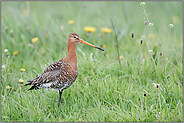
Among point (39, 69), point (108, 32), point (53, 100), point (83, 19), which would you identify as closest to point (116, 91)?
point (53, 100)

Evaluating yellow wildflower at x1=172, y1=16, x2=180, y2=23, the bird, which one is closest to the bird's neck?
the bird

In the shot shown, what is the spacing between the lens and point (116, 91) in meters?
4.22

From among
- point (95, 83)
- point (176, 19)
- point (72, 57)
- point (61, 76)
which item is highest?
point (176, 19)

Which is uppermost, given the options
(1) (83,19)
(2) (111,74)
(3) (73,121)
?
(1) (83,19)

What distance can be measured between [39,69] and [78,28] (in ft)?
6.59

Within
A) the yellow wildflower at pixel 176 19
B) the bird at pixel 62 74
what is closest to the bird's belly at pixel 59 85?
the bird at pixel 62 74

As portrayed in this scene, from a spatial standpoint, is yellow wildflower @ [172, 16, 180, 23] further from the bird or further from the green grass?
the bird

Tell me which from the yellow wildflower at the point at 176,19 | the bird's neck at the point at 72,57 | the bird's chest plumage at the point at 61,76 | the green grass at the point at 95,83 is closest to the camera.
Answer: the green grass at the point at 95,83

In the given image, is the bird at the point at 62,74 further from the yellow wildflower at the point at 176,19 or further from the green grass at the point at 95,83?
the yellow wildflower at the point at 176,19

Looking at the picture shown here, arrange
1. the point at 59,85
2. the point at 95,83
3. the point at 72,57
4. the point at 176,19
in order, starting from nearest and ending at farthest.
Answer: the point at 59,85
the point at 72,57
the point at 95,83
the point at 176,19

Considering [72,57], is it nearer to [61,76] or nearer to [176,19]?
[61,76]

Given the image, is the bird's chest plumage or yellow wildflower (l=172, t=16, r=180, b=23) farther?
yellow wildflower (l=172, t=16, r=180, b=23)

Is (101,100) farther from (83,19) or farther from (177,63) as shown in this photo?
(83,19)

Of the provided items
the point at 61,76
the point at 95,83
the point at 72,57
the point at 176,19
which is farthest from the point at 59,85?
the point at 176,19
